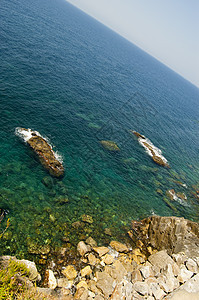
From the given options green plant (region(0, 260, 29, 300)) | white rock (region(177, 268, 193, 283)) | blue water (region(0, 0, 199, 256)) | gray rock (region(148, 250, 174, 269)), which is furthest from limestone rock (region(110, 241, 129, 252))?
green plant (region(0, 260, 29, 300))

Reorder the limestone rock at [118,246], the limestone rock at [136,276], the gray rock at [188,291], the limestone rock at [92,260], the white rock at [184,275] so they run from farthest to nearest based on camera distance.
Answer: the limestone rock at [118,246]
the limestone rock at [92,260]
the limestone rock at [136,276]
the white rock at [184,275]
the gray rock at [188,291]

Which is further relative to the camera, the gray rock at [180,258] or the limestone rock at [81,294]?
the gray rock at [180,258]

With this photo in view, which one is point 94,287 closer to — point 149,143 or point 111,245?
point 111,245

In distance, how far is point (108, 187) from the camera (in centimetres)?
3331

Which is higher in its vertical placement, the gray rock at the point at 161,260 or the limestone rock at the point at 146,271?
the gray rock at the point at 161,260

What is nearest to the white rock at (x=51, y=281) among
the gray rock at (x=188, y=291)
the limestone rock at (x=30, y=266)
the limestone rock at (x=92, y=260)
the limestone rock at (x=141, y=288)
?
the limestone rock at (x=30, y=266)

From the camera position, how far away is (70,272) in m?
18.6

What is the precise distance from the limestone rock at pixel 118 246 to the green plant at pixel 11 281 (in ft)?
39.7

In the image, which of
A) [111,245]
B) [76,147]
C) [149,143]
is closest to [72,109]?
[76,147]

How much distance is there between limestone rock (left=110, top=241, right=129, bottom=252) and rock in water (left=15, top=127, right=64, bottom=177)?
13450 millimetres

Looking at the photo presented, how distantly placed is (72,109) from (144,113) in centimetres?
3886

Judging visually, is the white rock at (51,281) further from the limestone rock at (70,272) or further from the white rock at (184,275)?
the white rock at (184,275)

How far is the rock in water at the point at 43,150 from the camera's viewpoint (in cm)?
2992

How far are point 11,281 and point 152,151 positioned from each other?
150ft
